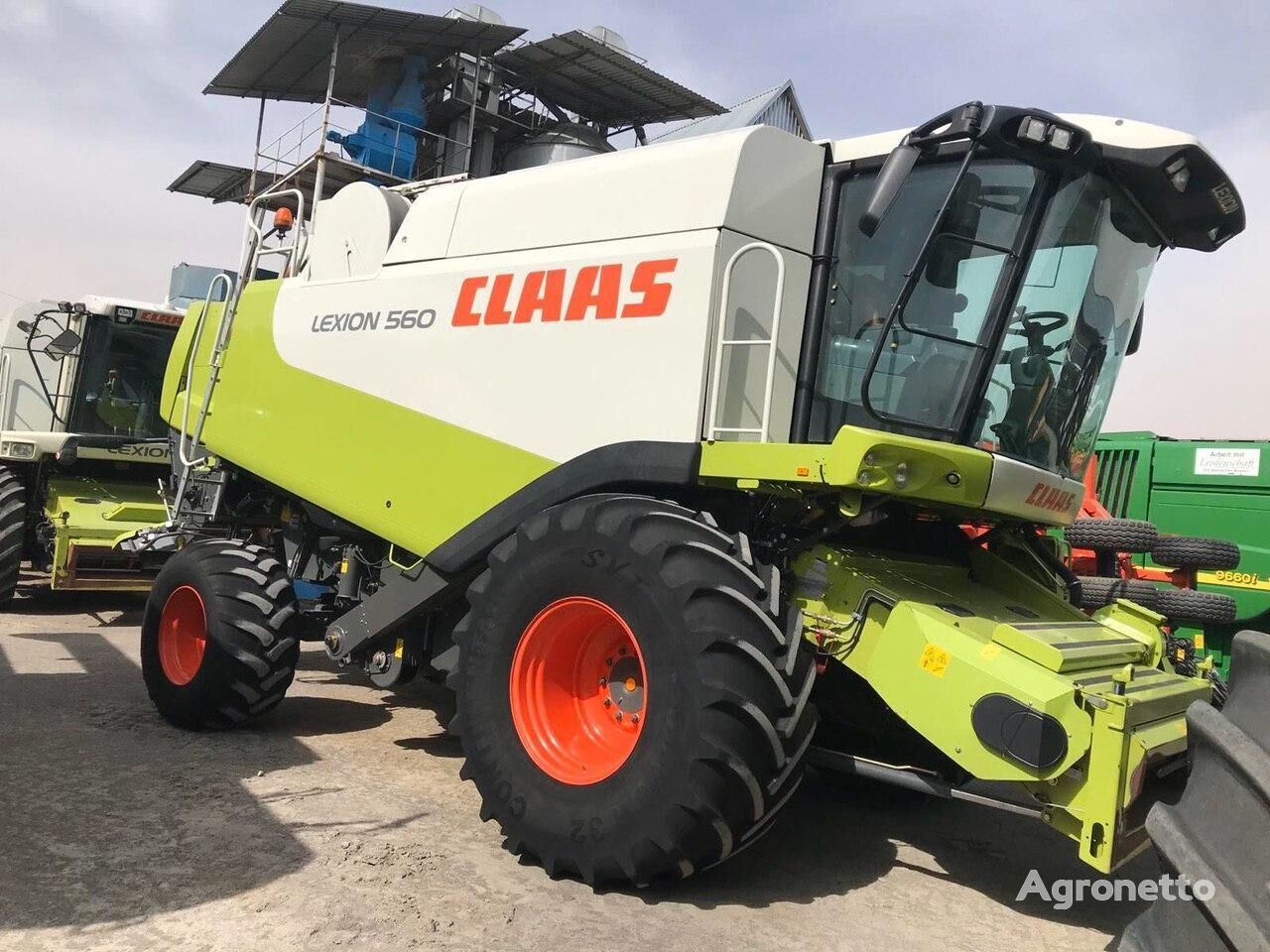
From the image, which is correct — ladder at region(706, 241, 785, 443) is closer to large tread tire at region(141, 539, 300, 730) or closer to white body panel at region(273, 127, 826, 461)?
white body panel at region(273, 127, 826, 461)

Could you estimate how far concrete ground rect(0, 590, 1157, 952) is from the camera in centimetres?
315

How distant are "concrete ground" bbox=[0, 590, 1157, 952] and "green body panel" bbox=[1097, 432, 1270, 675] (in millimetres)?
3470

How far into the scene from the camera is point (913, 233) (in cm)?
393

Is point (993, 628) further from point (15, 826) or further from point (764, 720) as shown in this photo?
point (15, 826)

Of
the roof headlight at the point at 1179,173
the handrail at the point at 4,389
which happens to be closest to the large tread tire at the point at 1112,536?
the roof headlight at the point at 1179,173

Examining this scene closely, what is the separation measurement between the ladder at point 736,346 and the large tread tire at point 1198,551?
3.77m

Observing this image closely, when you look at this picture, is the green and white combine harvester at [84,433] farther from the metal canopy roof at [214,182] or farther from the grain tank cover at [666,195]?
the metal canopy roof at [214,182]

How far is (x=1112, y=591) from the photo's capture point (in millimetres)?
6238

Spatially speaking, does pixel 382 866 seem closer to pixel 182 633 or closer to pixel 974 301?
pixel 182 633

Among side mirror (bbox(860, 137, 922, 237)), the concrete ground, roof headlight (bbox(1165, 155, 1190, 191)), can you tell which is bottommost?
the concrete ground

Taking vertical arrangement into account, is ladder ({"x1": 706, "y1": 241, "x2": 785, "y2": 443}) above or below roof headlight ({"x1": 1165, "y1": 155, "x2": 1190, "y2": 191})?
below

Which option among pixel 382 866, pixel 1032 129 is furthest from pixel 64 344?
pixel 1032 129

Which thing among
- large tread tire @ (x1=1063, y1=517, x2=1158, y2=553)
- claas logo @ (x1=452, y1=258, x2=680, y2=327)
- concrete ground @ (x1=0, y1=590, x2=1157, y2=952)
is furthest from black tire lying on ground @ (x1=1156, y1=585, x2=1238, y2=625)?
claas logo @ (x1=452, y1=258, x2=680, y2=327)

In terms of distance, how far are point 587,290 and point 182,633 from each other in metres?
3.24
